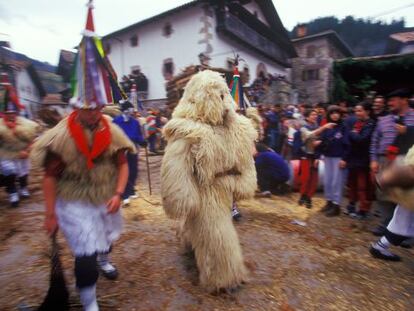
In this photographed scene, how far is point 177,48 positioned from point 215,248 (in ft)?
59.9

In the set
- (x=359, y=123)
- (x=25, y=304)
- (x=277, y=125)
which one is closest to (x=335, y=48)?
(x=277, y=125)

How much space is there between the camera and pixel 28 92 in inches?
1291

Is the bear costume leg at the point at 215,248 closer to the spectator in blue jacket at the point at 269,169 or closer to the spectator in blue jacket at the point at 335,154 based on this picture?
the spectator in blue jacket at the point at 335,154

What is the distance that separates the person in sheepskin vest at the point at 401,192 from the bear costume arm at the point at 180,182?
191 cm

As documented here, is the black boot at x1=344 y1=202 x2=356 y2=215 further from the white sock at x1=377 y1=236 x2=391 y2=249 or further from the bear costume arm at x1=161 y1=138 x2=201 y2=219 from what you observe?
the bear costume arm at x1=161 y1=138 x2=201 y2=219

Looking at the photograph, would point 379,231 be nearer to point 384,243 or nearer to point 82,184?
point 384,243

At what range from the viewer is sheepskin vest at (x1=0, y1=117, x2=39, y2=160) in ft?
17.4

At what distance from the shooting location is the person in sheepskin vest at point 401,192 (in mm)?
2688

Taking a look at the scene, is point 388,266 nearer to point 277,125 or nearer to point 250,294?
point 250,294

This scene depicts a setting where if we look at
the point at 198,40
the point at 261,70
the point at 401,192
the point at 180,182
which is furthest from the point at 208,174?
the point at 261,70

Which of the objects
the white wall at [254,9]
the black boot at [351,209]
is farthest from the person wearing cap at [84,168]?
the white wall at [254,9]

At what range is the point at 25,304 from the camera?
103 inches

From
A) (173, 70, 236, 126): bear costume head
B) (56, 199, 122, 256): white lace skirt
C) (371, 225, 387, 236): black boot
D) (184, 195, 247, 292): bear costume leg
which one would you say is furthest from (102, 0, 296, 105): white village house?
(56, 199, 122, 256): white lace skirt

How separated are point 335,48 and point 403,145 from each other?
29536mm
